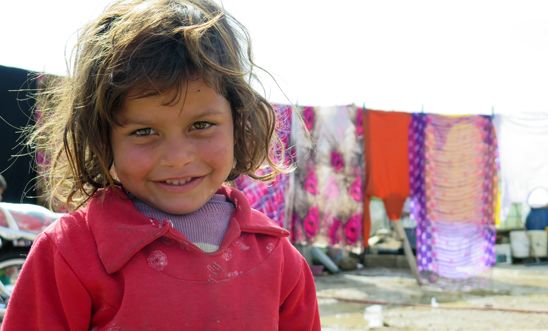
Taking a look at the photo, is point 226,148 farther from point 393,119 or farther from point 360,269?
point 360,269

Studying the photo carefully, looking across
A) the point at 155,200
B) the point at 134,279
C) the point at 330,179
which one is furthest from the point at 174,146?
the point at 330,179

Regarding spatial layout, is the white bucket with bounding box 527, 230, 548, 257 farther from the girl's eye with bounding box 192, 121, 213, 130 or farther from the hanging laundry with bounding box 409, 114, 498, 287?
the girl's eye with bounding box 192, 121, 213, 130

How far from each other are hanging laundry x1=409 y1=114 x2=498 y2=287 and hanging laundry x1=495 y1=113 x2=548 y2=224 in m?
0.11

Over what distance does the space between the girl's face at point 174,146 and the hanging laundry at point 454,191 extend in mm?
5591

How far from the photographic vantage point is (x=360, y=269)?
382 inches

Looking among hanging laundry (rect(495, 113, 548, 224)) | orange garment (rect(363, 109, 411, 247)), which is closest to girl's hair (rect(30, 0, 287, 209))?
orange garment (rect(363, 109, 411, 247))

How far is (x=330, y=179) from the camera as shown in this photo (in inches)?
262

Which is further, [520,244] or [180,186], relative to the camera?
[520,244]

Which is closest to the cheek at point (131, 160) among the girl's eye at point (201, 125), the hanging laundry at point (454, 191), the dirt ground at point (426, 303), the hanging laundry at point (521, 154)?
the girl's eye at point (201, 125)

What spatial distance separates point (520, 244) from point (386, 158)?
6.01 m

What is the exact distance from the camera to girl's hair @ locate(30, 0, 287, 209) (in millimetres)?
1108

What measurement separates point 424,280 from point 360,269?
6.29ft

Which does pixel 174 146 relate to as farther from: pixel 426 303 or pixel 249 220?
pixel 426 303

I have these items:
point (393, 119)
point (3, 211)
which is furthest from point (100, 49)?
point (393, 119)
